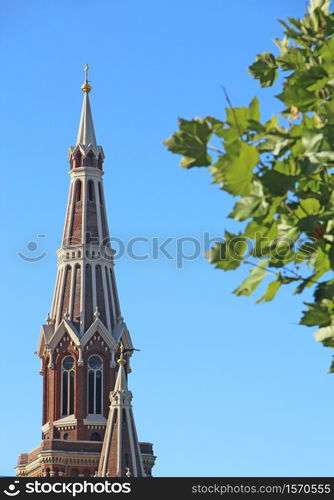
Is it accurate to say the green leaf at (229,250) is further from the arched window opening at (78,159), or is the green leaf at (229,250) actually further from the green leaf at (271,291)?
the arched window opening at (78,159)

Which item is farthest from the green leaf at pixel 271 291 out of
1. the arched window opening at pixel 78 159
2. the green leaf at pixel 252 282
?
the arched window opening at pixel 78 159

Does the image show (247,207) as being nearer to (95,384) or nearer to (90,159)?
(95,384)

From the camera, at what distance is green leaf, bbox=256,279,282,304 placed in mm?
9492

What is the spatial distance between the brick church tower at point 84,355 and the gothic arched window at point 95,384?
2.8 inches

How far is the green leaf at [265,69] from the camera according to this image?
11367 mm

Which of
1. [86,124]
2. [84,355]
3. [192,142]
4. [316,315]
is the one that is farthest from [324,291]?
[86,124]

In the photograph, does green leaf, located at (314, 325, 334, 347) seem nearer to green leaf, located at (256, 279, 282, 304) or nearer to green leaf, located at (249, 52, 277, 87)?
green leaf, located at (256, 279, 282, 304)

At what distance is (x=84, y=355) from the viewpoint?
9231 cm

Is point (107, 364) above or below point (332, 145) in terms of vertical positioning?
above

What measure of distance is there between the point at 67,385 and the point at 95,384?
2.06 m

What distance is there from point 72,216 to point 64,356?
10949 millimetres
